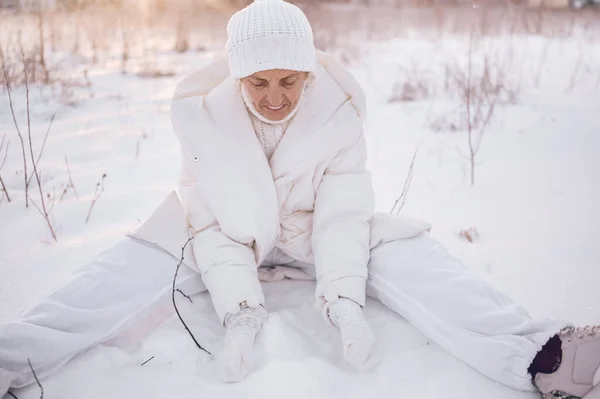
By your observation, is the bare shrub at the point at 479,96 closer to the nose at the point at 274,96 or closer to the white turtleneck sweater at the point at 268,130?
the white turtleneck sweater at the point at 268,130

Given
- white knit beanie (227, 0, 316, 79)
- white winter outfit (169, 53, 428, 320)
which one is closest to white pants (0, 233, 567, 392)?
white winter outfit (169, 53, 428, 320)

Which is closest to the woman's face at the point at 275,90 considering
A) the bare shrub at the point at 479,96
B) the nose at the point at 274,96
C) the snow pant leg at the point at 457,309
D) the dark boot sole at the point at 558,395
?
the nose at the point at 274,96

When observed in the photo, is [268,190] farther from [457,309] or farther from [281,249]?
[457,309]

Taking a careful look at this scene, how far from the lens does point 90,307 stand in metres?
1.57

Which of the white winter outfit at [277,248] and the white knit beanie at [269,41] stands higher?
the white knit beanie at [269,41]

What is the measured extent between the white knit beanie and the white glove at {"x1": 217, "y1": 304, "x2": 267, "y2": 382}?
79cm

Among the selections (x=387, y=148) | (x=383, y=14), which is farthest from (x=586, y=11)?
(x=387, y=148)

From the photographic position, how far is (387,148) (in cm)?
364

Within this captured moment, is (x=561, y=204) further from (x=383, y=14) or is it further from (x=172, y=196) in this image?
(x=383, y=14)

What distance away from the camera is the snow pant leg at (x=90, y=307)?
4.62 feet

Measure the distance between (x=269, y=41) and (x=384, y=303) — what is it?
3.21 feet

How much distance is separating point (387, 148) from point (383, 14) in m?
9.09

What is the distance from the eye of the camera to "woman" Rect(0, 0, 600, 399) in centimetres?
142

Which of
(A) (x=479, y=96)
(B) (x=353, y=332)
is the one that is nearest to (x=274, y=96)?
(B) (x=353, y=332)
